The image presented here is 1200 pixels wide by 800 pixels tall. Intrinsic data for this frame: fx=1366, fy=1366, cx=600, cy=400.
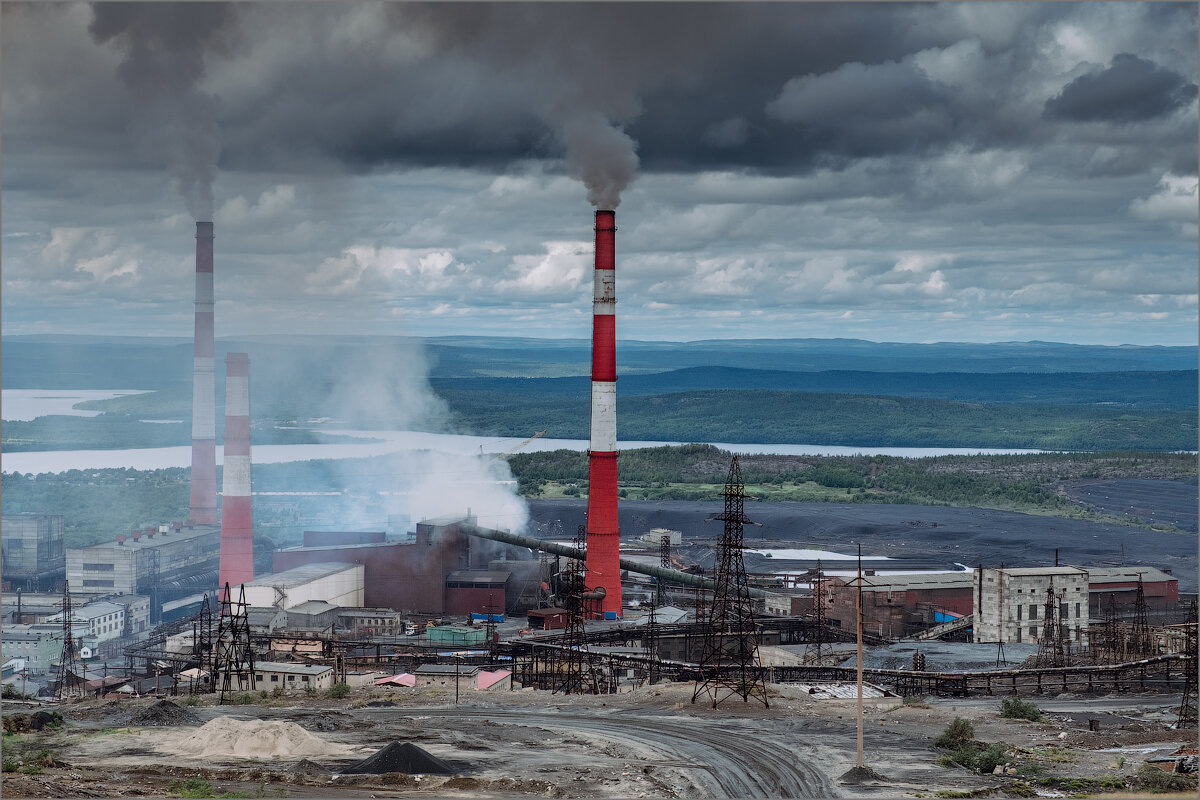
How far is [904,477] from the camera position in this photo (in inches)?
4070

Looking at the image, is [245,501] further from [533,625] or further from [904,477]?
[904,477]

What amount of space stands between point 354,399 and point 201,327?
49152 millimetres

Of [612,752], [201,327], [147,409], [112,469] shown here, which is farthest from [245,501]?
[147,409]

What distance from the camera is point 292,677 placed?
36000 mm

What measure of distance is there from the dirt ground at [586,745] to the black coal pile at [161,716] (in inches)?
2.7

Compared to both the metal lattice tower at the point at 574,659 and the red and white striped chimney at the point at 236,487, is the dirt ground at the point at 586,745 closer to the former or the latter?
the metal lattice tower at the point at 574,659

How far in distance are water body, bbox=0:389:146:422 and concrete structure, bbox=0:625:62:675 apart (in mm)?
74654

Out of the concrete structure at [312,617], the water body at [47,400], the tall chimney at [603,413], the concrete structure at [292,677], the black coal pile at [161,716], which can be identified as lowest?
the concrete structure at [292,677]

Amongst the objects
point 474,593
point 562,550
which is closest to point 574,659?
point 474,593

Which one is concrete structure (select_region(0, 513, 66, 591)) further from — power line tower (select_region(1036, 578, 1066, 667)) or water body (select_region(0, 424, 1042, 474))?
power line tower (select_region(1036, 578, 1066, 667))

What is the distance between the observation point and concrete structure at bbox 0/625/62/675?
46219mm

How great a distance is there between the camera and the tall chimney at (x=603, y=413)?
135ft

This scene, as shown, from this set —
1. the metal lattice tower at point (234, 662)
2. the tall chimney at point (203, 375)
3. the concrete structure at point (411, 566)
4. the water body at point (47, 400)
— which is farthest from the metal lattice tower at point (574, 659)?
the water body at point (47, 400)

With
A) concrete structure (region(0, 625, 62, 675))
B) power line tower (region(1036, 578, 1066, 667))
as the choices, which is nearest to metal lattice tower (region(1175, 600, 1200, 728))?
power line tower (region(1036, 578, 1066, 667))
